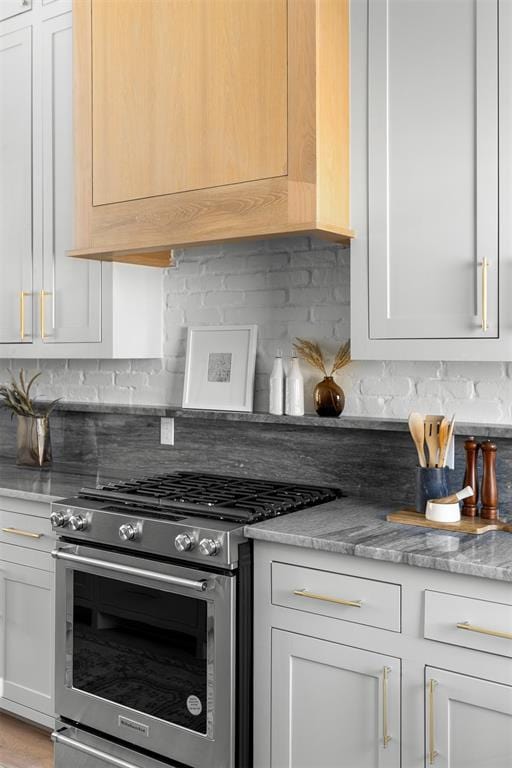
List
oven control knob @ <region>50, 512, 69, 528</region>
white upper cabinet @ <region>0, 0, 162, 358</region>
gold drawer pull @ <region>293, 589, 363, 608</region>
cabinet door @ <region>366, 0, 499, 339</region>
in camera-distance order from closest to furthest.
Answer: gold drawer pull @ <region>293, 589, 363, 608</region>, cabinet door @ <region>366, 0, 499, 339</region>, oven control knob @ <region>50, 512, 69, 528</region>, white upper cabinet @ <region>0, 0, 162, 358</region>

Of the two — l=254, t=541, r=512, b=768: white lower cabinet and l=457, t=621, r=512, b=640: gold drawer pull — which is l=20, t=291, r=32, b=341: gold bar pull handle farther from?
l=457, t=621, r=512, b=640: gold drawer pull

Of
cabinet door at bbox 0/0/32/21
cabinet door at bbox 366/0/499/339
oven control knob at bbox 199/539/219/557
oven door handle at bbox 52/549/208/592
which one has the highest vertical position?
cabinet door at bbox 0/0/32/21

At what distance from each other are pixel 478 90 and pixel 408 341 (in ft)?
2.31

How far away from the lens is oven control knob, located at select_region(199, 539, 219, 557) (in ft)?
7.51

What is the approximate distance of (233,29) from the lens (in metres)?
2.58

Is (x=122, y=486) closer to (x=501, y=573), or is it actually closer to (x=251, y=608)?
(x=251, y=608)

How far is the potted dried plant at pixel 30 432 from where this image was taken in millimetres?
3590

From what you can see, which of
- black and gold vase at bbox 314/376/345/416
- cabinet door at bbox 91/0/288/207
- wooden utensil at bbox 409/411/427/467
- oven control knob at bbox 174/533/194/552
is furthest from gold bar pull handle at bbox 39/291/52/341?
wooden utensil at bbox 409/411/427/467

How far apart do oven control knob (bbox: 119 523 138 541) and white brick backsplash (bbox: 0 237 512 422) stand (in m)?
0.81

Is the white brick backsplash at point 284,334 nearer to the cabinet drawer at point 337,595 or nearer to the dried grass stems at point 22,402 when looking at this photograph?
the dried grass stems at point 22,402

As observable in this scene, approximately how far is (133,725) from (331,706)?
2.32ft

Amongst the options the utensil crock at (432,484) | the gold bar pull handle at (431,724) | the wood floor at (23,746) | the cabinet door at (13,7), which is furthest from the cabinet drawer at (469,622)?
the cabinet door at (13,7)

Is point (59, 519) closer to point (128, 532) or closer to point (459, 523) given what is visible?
point (128, 532)

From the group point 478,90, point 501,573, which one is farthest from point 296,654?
point 478,90
